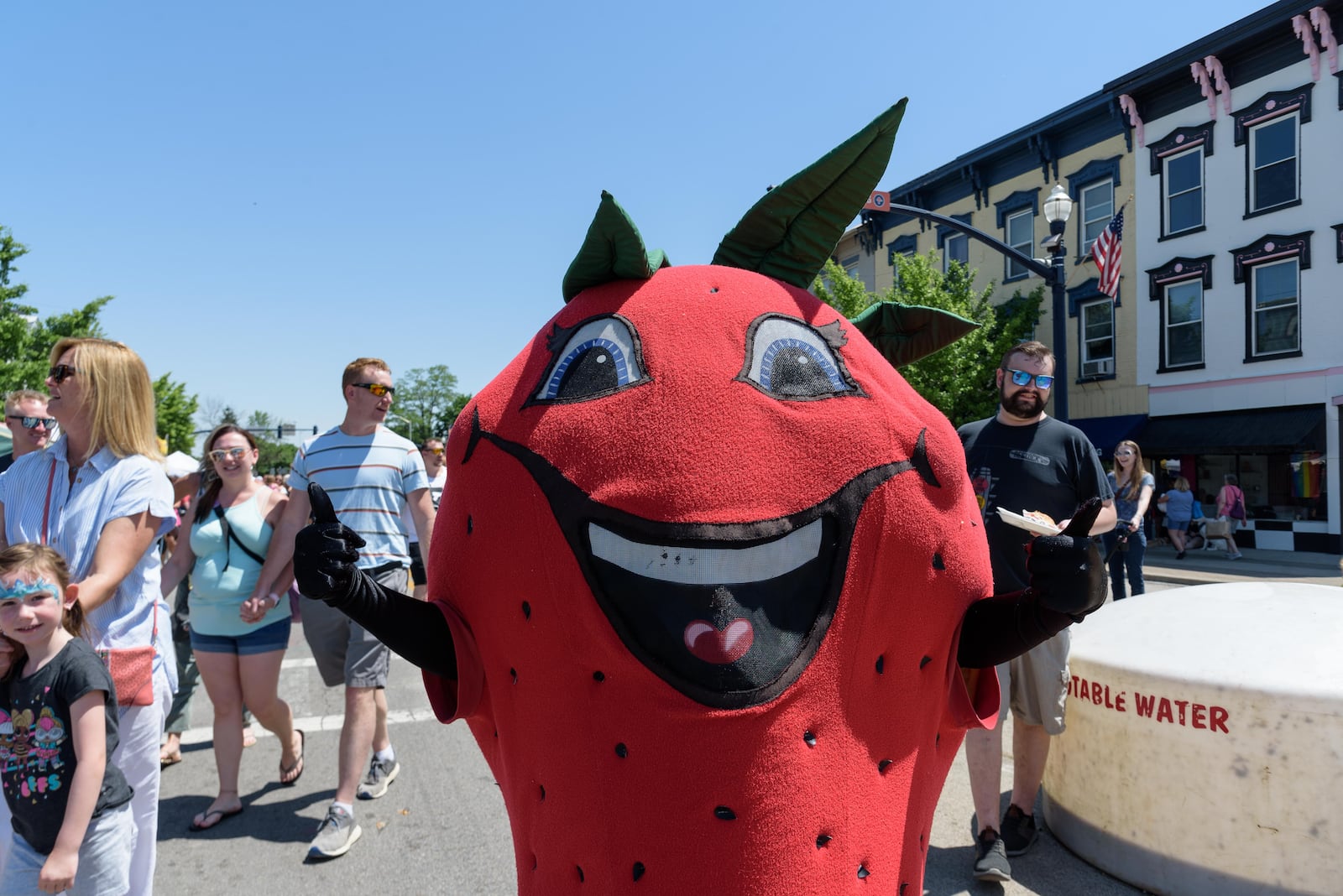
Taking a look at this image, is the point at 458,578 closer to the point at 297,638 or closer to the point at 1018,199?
the point at 297,638

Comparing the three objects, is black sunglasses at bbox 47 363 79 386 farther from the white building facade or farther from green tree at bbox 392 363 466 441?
green tree at bbox 392 363 466 441

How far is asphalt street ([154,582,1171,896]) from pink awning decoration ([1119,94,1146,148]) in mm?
16560

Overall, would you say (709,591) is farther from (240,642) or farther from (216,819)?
(216,819)

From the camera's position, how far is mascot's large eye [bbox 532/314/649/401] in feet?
4.92

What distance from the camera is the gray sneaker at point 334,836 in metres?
3.43

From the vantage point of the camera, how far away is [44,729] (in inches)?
89.0

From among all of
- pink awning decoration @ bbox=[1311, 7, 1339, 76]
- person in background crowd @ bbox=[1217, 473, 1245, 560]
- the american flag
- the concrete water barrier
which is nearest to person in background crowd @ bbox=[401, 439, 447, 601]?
the concrete water barrier

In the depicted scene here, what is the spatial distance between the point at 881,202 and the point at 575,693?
7.38 metres

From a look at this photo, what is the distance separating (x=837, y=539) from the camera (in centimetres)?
145

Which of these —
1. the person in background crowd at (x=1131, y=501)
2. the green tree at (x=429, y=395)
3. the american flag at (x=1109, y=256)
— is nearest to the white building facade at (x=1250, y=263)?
the american flag at (x=1109, y=256)

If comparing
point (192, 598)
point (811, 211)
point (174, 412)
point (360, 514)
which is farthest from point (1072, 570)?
point (174, 412)

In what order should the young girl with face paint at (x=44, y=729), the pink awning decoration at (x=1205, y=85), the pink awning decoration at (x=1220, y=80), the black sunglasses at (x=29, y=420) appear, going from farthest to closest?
the pink awning decoration at (x=1205, y=85)
the pink awning decoration at (x=1220, y=80)
the black sunglasses at (x=29, y=420)
the young girl with face paint at (x=44, y=729)

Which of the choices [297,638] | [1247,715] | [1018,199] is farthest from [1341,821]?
[1018,199]

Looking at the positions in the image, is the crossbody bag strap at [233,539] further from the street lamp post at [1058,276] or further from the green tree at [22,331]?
the green tree at [22,331]
